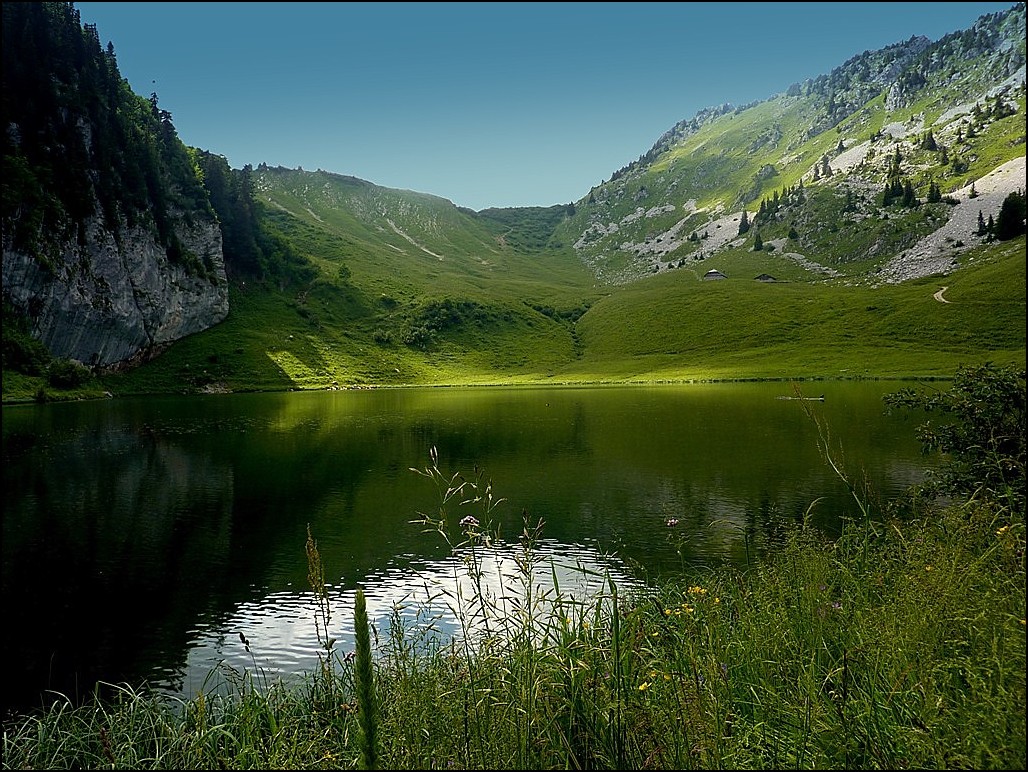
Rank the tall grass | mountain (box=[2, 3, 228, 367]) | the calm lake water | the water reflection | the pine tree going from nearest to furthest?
the tall grass → the water reflection → the calm lake water → mountain (box=[2, 3, 228, 367]) → the pine tree

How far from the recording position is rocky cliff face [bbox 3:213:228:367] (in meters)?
107

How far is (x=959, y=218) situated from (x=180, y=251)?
229389 millimetres

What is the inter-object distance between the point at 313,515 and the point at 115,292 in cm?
12669

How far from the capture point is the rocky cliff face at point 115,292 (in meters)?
107

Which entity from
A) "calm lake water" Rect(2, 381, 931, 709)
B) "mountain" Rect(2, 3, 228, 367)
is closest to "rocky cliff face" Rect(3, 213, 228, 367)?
"mountain" Rect(2, 3, 228, 367)

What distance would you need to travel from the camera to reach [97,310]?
120m

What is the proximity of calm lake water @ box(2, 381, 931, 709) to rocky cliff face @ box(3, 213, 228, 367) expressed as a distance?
6216 centimetres

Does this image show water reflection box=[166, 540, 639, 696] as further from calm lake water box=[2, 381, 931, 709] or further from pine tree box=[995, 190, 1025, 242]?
pine tree box=[995, 190, 1025, 242]

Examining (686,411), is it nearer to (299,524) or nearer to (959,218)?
(299,524)

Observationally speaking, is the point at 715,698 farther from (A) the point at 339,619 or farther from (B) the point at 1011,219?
(B) the point at 1011,219

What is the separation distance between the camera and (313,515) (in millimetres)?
27188

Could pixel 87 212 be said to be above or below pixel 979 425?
Result: above

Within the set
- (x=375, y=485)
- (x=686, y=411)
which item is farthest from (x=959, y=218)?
(x=375, y=485)

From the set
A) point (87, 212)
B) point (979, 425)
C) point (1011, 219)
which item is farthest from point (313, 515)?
point (1011, 219)
